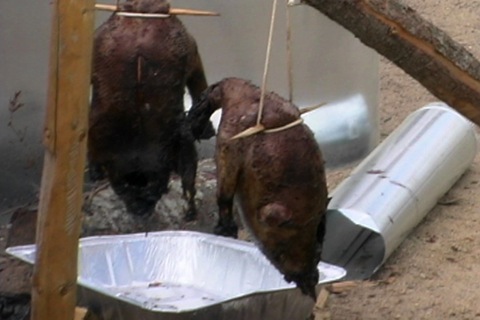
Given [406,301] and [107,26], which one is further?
[406,301]

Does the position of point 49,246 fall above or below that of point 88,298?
above

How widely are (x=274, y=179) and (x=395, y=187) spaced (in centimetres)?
210

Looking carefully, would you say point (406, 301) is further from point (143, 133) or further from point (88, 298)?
point (143, 133)

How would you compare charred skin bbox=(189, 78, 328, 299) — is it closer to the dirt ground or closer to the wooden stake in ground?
the wooden stake in ground

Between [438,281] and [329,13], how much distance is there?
6.21ft

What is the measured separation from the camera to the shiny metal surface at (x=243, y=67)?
3.98 m

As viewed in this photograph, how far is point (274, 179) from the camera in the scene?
203cm

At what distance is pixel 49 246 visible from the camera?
2260 millimetres

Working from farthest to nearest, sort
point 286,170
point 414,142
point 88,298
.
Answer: point 414,142, point 88,298, point 286,170

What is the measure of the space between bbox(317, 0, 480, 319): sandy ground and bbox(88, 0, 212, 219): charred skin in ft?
4.21

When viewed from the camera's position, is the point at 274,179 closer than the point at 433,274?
Yes

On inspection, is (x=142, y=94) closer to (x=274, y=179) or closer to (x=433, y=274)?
(x=274, y=179)

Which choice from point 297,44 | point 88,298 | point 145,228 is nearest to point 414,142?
point 297,44

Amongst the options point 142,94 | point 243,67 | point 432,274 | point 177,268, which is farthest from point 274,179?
point 243,67
